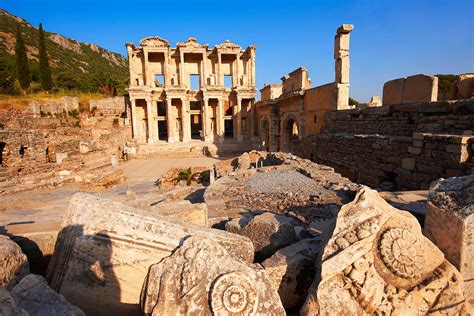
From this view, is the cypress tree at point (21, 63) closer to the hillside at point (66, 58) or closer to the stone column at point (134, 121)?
the hillside at point (66, 58)

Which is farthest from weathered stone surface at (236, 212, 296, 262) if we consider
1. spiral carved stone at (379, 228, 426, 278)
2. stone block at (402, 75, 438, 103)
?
stone block at (402, 75, 438, 103)

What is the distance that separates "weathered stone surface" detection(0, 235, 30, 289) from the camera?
192 centimetres

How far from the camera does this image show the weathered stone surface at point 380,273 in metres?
1.89

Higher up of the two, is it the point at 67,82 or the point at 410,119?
the point at 67,82

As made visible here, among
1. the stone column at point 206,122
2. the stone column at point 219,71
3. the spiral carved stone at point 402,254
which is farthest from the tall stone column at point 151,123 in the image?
the spiral carved stone at point 402,254

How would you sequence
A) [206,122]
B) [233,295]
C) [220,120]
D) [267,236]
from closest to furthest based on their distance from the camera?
[233,295] < [267,236] < [206,122] < [220,120]

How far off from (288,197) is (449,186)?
316cm

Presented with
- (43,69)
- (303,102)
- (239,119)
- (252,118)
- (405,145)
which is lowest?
(405,145)

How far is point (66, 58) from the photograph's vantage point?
5047 centimetres

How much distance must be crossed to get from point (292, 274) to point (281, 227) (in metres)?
0.65

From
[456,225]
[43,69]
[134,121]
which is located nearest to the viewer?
[456,225]

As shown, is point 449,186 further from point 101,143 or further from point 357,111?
point 101,143

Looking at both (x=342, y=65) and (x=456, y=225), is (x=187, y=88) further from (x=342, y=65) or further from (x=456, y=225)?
(x=456, y=225)

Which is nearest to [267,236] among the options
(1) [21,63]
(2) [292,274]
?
(2) [292,274]
